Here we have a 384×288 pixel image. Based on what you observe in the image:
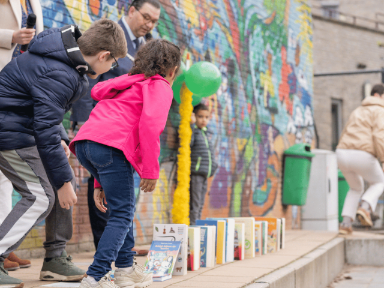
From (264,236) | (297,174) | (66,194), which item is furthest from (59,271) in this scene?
(297,174)

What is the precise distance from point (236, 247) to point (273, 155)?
517 cm

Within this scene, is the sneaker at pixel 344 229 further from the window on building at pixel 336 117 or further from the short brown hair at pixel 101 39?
the window on building at pixel 336 117

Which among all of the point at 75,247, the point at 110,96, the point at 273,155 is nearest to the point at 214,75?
the point at 75,247

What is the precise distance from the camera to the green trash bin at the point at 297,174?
9.59m

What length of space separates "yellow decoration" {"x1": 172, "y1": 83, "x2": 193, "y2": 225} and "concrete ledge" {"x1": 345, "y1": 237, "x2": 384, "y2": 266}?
2492 mm

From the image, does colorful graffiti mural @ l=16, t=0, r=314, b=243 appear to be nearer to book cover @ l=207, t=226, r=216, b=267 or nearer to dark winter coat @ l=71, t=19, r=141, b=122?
dark winter coat @ l=71, t=19, r=141, b=122

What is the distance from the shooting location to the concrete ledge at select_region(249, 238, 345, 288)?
3819mm

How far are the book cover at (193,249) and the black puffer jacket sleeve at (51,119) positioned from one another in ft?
4.70

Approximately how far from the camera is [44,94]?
3.00 metres

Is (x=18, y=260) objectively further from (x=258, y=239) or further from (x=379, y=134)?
(x=379, y=134)

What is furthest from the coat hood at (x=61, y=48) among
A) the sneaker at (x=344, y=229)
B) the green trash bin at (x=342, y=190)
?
the green trash bin at (x=342, y=190)

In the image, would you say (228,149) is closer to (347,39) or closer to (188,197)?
(188,197)

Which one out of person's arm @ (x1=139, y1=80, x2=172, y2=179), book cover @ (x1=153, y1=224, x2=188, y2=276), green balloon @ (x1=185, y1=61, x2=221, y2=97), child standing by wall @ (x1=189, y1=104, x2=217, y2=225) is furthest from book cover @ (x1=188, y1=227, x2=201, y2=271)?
child standing by wall @ (x1=189, y1=104, x2=217, y2=225)

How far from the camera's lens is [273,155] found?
9922 mm
